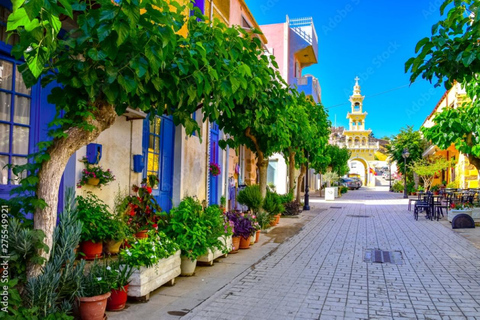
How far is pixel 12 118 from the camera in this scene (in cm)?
512

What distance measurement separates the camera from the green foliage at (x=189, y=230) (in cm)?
610

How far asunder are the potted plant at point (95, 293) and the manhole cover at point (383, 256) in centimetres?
540

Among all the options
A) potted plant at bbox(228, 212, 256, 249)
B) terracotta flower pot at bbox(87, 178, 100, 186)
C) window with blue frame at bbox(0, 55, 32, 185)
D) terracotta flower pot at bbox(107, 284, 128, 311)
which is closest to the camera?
terracotta flower pot at bbox(107, 284, 128, 311)

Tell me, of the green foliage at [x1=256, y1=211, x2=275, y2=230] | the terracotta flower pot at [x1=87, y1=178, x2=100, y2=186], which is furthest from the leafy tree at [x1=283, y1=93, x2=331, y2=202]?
the terracotta flower pot at [x1=87, y1=178, x2=100, y2=186]

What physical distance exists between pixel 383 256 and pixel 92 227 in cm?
581

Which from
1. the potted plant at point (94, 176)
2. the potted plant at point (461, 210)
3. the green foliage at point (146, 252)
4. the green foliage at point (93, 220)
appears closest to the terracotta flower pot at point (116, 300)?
the green foliage at point (146, 252)

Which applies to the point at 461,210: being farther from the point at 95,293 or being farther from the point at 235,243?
the point at 95,293

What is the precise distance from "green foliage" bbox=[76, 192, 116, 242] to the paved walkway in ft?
6.25

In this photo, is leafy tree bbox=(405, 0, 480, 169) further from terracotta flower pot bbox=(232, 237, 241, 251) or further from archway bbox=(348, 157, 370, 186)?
archway bbox=(348, 157, 370, 186)

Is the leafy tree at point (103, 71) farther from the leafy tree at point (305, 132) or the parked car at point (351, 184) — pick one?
the parked car at point (351, 184)

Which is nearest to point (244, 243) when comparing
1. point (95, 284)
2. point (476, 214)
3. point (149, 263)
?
point (149, 263)

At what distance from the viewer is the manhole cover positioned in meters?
7.85

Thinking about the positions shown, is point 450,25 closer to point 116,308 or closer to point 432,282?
point 432,282

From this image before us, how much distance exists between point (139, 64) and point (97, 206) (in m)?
3.25
